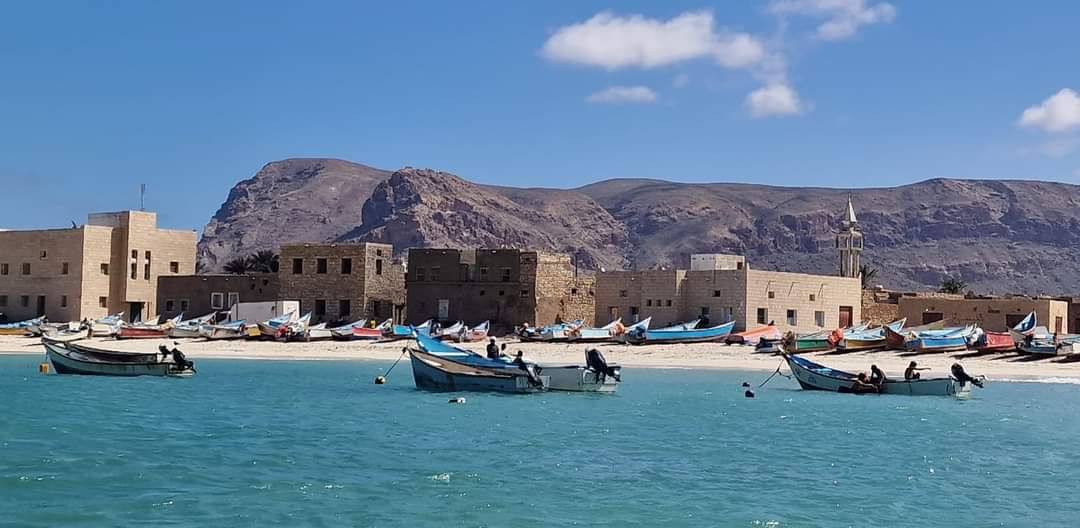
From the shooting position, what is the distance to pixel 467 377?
36.8 m

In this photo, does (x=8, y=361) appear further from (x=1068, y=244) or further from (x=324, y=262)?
(x=1068, y=244)

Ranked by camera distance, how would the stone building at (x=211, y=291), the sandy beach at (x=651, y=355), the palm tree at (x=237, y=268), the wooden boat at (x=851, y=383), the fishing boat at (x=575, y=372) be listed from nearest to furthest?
the fishing boat at (x=575, y=372)
the wooden boat at (x=851, y=383)
the sandy beach at (x=651, y=355)
the stone building at (x=211, y=291)
the palm tree at (x=237, y=268)

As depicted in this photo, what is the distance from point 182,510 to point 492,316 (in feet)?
146

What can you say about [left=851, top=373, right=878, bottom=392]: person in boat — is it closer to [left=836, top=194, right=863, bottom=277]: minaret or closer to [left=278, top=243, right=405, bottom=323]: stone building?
[left=278, top=243, right=405, bottom=323]: stone building

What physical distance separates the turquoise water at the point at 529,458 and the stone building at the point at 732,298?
19.9 m

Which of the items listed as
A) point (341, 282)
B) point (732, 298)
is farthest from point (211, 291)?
point (732, 298)

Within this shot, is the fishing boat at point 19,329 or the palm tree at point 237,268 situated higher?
the palm tree at point 237,268

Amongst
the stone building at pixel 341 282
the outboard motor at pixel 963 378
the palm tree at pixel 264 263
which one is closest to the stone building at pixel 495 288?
the stone building at pixel 341 282

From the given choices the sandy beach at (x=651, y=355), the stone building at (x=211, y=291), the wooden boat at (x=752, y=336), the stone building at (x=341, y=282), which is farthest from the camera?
the stone building at (x=211, y=291)

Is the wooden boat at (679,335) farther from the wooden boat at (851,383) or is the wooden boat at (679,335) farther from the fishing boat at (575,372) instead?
the fishing boat at (575,372)

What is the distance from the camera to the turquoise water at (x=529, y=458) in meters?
18.1

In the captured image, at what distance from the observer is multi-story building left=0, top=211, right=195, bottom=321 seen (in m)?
66.7

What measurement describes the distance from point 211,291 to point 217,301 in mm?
706

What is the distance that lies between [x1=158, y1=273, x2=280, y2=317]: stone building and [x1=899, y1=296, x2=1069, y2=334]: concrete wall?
33280 mm
